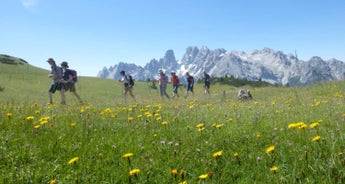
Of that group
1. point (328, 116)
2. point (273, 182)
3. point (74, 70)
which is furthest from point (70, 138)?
point (74, 70)

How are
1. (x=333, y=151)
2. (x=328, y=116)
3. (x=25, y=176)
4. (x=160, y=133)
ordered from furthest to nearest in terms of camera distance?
(x=328, y=116) < (x=160, y=133) < (x=333, y=151) < (x=25, y=176)

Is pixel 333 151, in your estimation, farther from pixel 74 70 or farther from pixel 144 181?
pixel 74 70

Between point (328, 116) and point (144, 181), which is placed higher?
point (328, 116)

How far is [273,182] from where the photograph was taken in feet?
11.6

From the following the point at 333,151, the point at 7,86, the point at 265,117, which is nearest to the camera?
the point at 333,151

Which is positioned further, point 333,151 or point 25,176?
point 333,151

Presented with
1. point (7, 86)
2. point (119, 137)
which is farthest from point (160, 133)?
point (7, 86)

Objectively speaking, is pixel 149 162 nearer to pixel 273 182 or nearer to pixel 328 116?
pixel 273 182

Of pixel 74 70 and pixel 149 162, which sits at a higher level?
pixel 74 70

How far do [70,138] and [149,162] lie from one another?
1.80 meters

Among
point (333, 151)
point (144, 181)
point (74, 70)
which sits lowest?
point (144, 181)

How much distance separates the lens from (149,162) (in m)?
4.56

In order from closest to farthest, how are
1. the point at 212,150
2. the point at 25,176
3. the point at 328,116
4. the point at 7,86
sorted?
the point at 25,176 → the point at 212,150 → the point at 328,116 → the point at 7,86

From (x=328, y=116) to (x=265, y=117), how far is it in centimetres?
139
